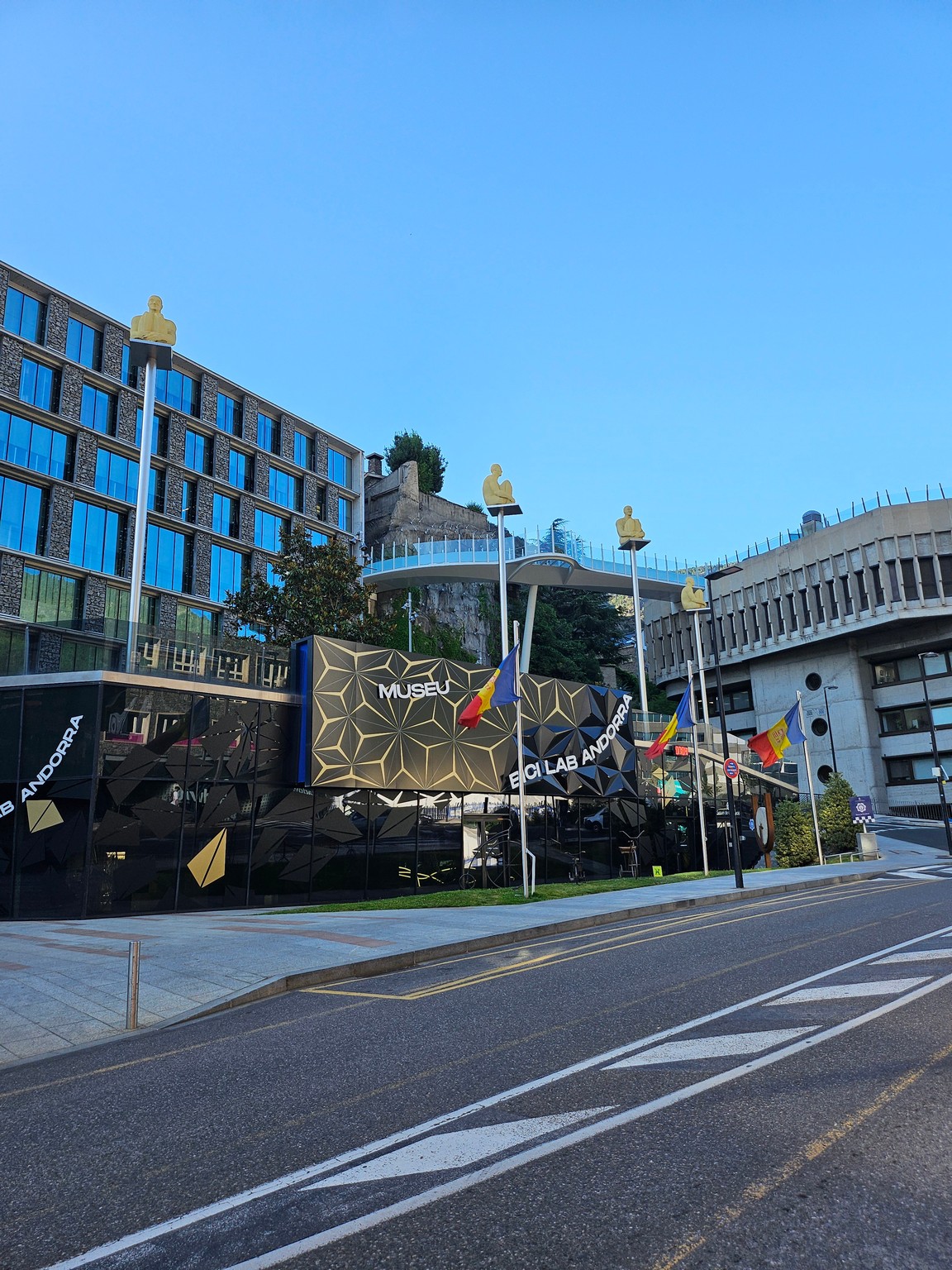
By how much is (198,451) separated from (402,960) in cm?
4750

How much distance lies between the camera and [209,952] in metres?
13.1

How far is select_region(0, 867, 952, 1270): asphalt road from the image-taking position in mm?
3645

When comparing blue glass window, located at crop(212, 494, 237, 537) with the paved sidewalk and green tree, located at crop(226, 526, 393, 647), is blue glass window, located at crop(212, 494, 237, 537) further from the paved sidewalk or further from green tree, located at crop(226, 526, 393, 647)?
the paved sidewalk

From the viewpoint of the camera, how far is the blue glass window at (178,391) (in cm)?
5234

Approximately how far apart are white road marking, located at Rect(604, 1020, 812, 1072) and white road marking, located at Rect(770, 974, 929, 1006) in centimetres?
127

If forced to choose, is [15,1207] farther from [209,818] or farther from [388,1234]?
[209,818]

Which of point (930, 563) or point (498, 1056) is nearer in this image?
point (498, 1056)

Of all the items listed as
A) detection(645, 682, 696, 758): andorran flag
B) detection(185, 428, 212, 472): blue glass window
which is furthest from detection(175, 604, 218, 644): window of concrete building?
detection(645, 682, 696, 758): andorran flag

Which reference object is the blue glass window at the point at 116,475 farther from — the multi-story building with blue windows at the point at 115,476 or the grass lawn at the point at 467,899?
the grass lawn at the point at 467,899

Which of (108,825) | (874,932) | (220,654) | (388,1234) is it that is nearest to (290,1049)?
(388,1234)

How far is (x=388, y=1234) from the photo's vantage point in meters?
3.71

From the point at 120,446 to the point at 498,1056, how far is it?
48.0 metres

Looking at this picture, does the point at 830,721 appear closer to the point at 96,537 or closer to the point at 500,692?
the point at 500,692

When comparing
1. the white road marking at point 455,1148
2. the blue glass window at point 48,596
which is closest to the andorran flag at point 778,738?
the white road marking at point 455,1148
